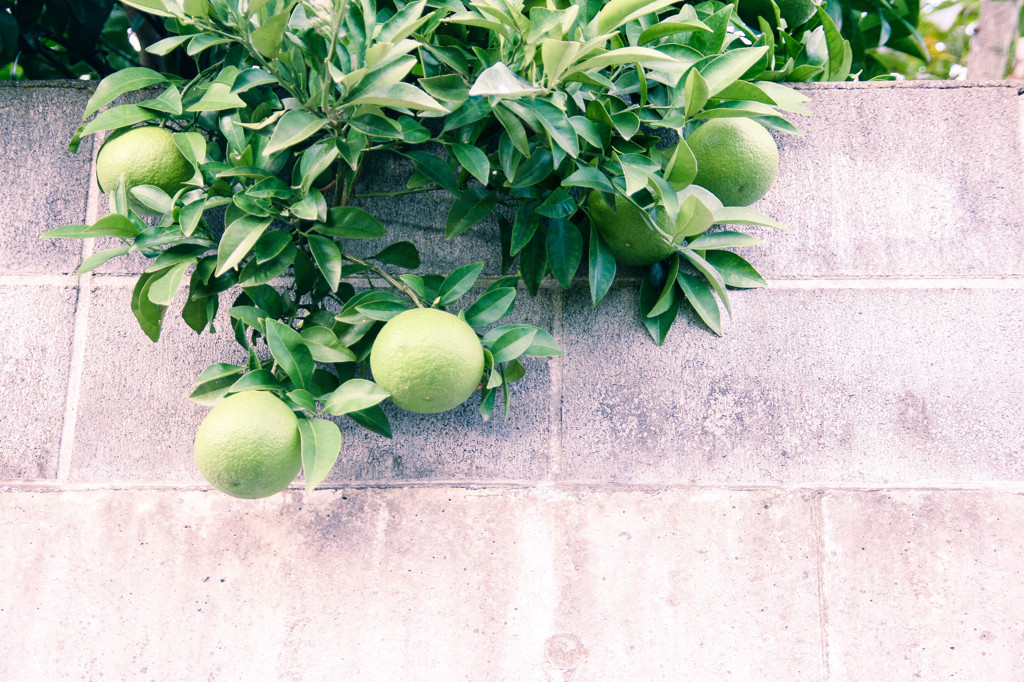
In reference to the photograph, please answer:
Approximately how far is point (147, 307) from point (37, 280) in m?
0.46

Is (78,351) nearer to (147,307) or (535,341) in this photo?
(147,307)

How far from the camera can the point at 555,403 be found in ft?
4.82

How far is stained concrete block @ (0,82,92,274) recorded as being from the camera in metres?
1.54

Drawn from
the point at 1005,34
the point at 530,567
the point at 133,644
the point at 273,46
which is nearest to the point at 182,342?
the point at 133,644

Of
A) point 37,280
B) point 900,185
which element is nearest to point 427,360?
point 37,280

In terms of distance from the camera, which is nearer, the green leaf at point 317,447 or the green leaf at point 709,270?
the green leaf at point 317,447

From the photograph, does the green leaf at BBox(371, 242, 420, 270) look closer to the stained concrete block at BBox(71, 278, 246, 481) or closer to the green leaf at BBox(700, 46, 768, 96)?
the stained concrete block at BBox(71, 278, 246, 481)

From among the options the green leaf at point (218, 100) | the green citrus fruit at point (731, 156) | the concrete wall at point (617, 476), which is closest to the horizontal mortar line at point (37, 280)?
the concrete wall at point (617, 476)

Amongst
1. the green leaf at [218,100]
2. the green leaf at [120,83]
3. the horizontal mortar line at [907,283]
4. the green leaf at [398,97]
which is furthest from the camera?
the horizontal mortar line at [907,283]

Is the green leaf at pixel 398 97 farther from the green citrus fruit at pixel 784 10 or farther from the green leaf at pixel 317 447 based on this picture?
the green citrus fruit at pixel 784 10

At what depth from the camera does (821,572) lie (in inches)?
55.8

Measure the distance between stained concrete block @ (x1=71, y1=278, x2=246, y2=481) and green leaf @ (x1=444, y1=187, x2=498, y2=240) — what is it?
0.58 meters

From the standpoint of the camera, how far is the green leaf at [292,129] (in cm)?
100

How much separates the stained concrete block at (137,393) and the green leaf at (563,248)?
746 mm
